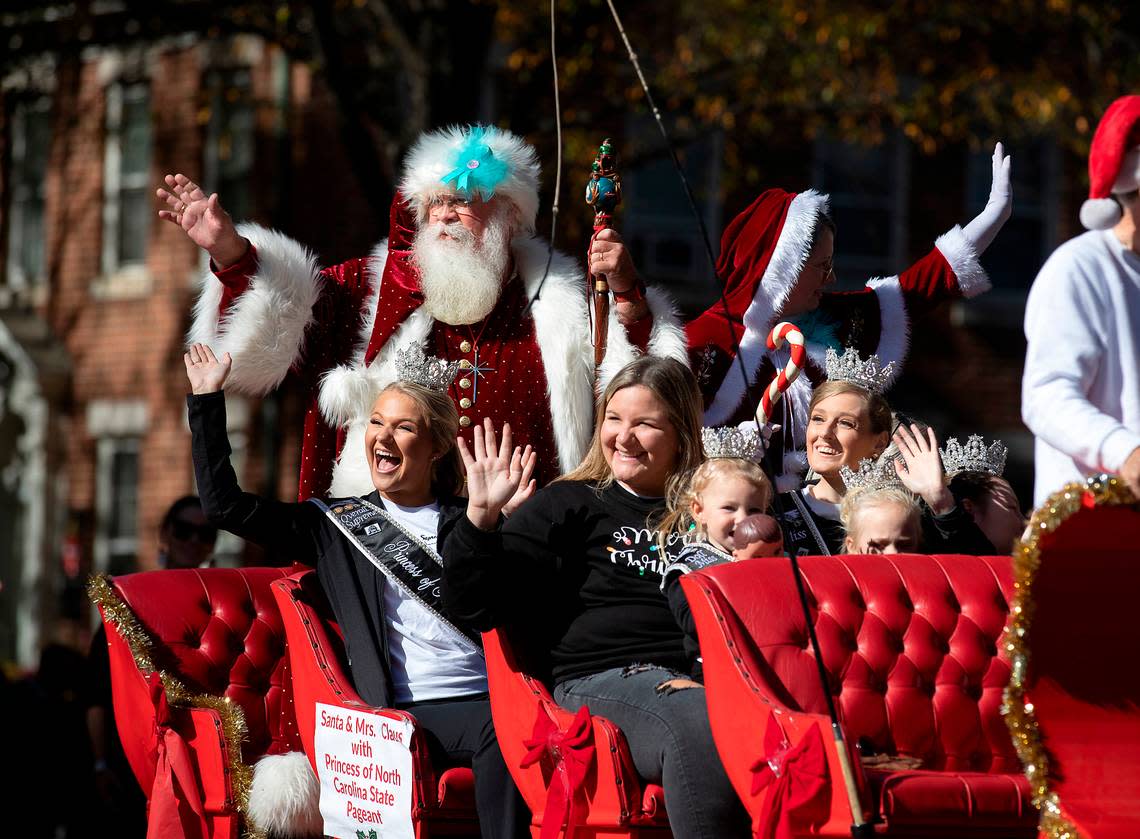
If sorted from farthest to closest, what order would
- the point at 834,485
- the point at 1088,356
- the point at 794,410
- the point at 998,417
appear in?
1. the point at 998,417
2. the point at 794,410
3. the point at 834,485
4. the point at 1088,356

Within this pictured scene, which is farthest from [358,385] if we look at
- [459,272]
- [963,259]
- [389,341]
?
[963,259]

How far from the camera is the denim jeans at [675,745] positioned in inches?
154

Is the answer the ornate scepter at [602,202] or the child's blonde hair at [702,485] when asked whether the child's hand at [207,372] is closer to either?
the ornate scepter at [602,202]

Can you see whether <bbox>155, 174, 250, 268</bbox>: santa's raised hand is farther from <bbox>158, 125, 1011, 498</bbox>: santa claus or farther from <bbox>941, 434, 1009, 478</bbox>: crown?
<bbox>941, 434, 1009, 478</bbox>: crown

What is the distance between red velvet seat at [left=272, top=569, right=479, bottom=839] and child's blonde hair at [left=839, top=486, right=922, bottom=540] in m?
1.21

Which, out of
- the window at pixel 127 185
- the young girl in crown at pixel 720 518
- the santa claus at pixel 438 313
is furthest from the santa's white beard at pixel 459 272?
the window at pixel 127 185

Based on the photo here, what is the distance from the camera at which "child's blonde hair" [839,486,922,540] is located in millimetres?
4562

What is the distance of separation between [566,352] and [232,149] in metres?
9.44

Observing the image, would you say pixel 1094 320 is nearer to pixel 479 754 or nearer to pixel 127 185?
pixel 479 754

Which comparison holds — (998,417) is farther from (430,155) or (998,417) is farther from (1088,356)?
(1088,356)

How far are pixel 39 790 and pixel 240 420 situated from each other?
19.3ft

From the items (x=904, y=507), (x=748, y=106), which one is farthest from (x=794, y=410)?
(x=748, y=106)

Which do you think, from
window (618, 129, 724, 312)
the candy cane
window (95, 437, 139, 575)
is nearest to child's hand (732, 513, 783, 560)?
the candy cane

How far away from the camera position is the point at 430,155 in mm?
5844
